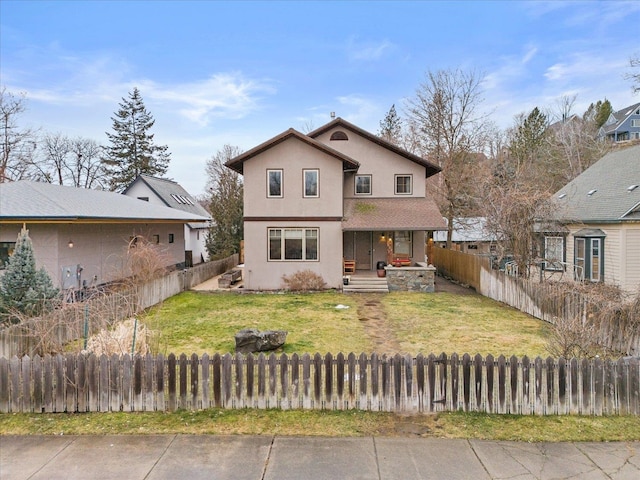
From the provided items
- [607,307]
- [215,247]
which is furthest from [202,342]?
[215,247]

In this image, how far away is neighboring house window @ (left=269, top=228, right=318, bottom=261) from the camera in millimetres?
19922

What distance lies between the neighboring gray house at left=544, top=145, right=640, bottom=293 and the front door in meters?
9.30

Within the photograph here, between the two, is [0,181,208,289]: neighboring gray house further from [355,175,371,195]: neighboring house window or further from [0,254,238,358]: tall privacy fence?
[355,175,371,195]: neighboring house window

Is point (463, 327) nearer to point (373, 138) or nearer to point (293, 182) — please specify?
point (293, 182)

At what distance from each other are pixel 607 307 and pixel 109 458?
993 centimetres

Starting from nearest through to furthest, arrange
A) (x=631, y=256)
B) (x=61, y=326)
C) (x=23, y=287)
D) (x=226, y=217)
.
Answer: (x=61, y=326) < (x=23, y=287) < (x=631, y=256) < (x=226, y=217)

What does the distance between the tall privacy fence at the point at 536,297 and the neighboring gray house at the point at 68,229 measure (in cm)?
1572

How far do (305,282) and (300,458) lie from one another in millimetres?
14701

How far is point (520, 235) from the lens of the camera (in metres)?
17.8

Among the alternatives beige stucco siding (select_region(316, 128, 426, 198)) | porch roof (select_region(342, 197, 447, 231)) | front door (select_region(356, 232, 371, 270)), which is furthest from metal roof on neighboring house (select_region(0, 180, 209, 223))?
beige stucco siding (select_region(316, 128, 426, 198))

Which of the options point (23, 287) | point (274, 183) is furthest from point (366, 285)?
point (23, 287)

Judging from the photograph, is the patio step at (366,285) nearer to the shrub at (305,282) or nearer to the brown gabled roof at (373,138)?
the shrub at (305,282)

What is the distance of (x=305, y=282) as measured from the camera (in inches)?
776

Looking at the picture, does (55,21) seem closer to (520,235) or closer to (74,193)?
(74,193)
